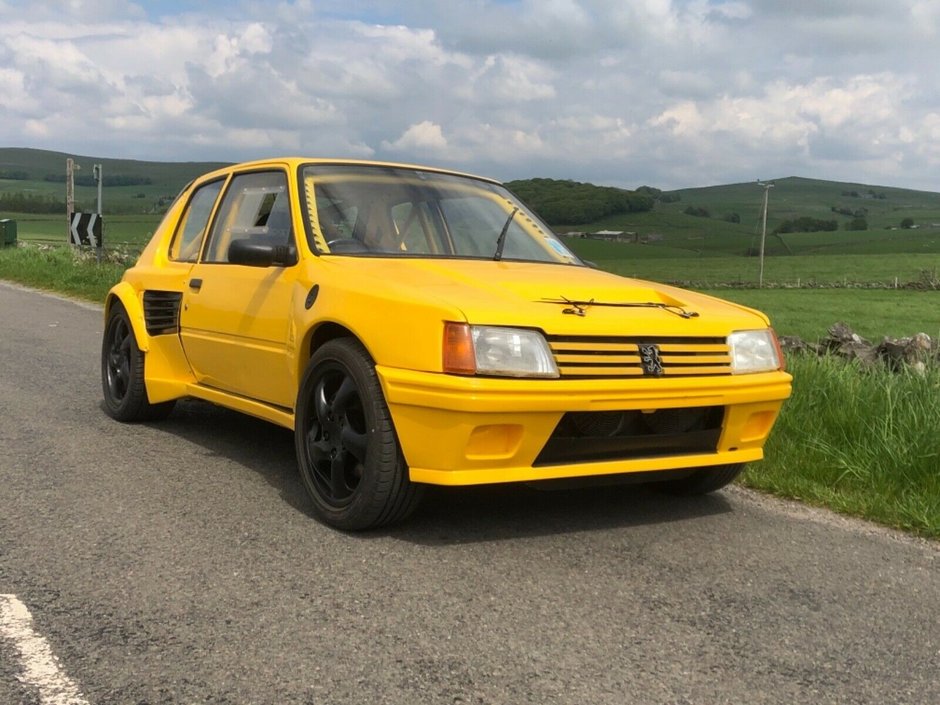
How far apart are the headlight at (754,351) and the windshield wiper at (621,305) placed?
0.23 metres

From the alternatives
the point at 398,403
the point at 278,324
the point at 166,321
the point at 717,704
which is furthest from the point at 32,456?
the point at 717,704

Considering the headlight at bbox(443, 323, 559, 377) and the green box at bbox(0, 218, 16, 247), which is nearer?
the headlight at bbox(443, 323, 559, 377)

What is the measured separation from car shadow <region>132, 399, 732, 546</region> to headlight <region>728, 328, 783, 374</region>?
28.8 inches

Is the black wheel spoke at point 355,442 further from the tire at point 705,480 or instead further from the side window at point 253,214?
the tire at point 705,480

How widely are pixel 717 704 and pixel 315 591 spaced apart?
138 centimetres

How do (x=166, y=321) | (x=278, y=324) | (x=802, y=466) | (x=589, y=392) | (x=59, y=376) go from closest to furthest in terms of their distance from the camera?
(x=589, y=392), (x=278, y=324), (x=802, y=466), (x=166, y=321), (x=59, y=376)

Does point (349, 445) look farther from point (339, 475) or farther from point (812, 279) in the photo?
point (812, 279)

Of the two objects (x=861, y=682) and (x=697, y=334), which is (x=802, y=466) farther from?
(x=861, y=682)

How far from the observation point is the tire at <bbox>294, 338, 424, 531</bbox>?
3.74m

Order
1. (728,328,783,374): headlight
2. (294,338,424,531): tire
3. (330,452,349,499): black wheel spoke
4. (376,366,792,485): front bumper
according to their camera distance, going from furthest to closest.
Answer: (728,328,783,374): headlight, (330,452,349,499): black wheel spoke, (294,338,424,531): tire, (376,366,792,485): front bumper

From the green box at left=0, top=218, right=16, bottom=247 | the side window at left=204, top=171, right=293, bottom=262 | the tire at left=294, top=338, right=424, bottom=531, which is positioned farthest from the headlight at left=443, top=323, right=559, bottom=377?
the green box at left=0, top=218, right=16, bottom=247

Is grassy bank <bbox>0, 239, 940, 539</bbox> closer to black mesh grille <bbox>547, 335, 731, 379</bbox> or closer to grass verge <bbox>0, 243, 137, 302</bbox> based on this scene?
black mesh grille <bbox>547, 335, 731, 379</bbox>

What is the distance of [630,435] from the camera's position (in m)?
3.82

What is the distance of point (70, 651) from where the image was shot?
274 centimetres
